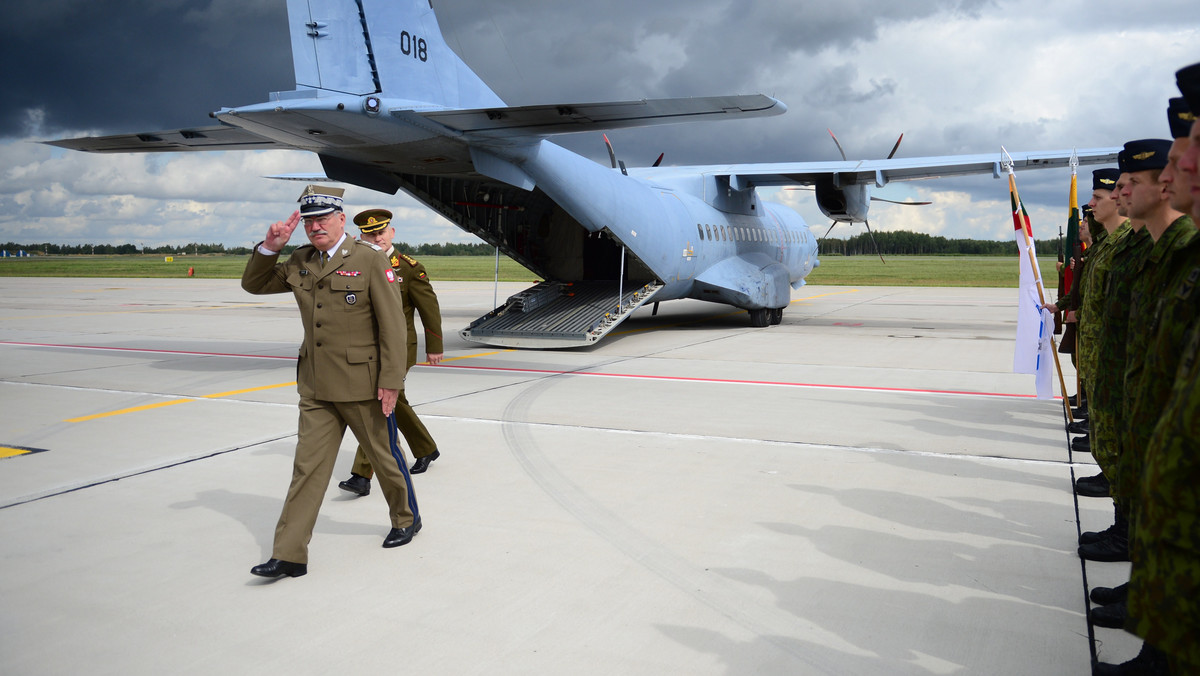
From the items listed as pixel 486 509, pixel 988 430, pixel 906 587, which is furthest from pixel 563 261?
pixel 906 587

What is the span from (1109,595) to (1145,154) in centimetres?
207

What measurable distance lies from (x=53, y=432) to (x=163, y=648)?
5393mm

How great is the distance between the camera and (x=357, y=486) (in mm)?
6008

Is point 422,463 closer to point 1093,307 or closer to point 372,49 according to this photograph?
point 1093,307

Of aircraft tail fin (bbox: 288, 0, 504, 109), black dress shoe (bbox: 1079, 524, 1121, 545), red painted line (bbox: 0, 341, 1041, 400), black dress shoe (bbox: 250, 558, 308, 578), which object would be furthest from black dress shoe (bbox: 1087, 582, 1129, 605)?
aircraft tail fin (bbox: 288, 0, 504, 109)

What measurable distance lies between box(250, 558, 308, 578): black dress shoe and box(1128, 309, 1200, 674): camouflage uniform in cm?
378

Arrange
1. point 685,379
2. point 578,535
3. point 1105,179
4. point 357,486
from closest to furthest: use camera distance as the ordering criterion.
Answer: point 578,535
point 1105,179
point 357,486
point 685,379

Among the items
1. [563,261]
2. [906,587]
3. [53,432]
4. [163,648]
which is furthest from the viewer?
[563,261]

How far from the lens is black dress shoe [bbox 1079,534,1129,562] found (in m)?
4.56

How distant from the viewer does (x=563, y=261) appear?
18.2 meters

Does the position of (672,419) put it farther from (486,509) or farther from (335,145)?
(335,145)

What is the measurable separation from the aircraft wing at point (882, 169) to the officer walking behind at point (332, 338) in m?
15.4

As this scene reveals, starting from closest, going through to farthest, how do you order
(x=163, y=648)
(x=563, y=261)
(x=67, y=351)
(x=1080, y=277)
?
(x=163, y=648)
(x=1080, y=277)
(x=67, y=351)
(x=563, y=261)

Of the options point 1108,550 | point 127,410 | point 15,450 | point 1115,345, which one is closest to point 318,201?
point 1115,345
